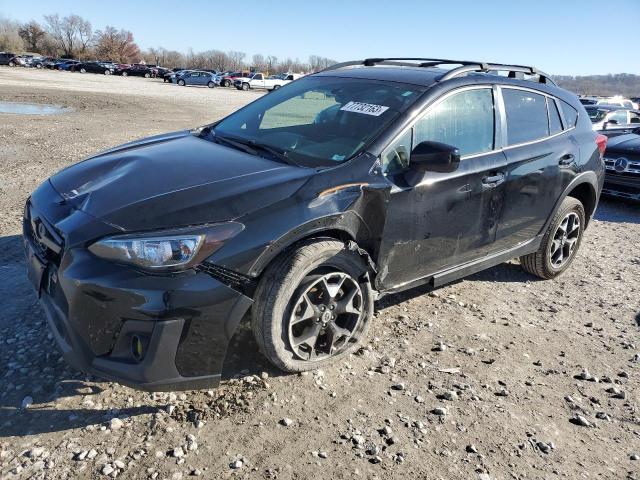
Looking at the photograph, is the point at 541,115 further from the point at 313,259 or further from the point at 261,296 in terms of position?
the point at 261,296

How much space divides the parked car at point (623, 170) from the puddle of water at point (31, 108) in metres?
14.5

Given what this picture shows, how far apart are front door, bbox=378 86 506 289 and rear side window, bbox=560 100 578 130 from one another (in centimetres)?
119

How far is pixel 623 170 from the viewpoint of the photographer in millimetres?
8312

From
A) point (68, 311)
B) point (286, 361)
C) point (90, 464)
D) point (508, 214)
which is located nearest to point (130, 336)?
point (68, 311)

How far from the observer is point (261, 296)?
9.24 feet

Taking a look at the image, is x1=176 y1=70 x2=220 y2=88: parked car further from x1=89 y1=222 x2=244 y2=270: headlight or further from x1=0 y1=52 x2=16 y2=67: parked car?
x1=89 y1=222 x2=244 y2=270: headlight

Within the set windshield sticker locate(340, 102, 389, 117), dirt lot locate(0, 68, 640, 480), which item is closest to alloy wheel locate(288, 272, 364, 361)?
dirt lot locate(0, 68, 640, 480)

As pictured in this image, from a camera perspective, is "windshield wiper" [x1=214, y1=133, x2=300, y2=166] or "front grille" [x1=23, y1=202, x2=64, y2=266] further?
"windshield wiper" [x1=214, y1=133, x2=300, y2=166]

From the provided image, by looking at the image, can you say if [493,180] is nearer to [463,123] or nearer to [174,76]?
[463,123]

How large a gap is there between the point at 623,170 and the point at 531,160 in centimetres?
526

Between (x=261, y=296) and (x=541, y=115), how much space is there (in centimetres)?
311

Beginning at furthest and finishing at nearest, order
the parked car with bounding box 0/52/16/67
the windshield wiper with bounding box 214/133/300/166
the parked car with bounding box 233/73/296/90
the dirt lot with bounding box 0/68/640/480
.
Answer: the parked car with bounding box 0/52/16/67 → the parked car with bounding box 233/73/296/90 → the windshield wiper with bounding box 214/133/300/166 → the dirt lot with bounding box 0/68/640/480

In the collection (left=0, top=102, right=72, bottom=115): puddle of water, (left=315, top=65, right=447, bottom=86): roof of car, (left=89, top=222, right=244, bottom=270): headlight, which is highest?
(left=315, top=65, right=447, bottom=86): roof of car

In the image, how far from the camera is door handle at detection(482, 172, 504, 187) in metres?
Result: 3.77
